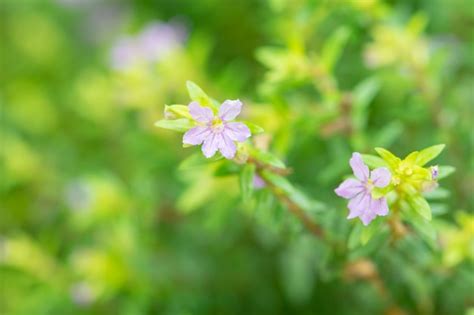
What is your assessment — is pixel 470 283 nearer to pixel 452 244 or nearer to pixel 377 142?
pixel 452 244

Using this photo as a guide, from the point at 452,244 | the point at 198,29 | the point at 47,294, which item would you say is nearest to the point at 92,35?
the point at 198,29

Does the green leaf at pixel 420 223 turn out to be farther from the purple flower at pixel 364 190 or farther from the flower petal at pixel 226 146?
the flower petal at pixel 226 146

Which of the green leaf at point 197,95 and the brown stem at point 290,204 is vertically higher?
the green leaf at point 197,95

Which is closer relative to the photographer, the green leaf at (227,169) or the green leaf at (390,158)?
the green leaf at (390,158)

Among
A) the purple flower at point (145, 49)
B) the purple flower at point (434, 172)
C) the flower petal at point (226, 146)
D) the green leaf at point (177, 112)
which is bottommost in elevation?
the purple flower at point (434, 172)

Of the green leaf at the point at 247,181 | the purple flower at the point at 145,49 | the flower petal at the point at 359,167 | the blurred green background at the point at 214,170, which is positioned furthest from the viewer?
the purple flower at the point at 145,49

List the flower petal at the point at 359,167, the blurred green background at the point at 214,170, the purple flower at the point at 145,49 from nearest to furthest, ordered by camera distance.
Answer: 1. the flower petal at the point at 359,167
2. the blurred green background at the point at 214,170
3. the purple flower at the point at 145,49

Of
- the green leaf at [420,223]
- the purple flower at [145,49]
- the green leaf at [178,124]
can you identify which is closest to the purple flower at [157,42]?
the purple flower at [145,49]
